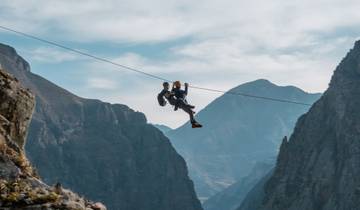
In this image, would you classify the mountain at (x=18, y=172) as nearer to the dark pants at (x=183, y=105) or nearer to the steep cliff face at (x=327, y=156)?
the dark pants at (x=183, y=105)

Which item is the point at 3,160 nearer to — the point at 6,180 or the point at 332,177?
the point at 6,180

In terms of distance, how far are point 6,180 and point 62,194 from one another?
6.44 feet

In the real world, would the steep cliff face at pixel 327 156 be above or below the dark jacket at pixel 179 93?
below

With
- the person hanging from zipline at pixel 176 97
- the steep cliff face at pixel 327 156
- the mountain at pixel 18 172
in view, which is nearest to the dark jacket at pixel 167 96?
the person hanging from zipline at pixel 176 97

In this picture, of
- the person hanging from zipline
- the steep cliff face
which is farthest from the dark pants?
the steep cliff face

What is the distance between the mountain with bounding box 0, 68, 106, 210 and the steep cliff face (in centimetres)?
13339

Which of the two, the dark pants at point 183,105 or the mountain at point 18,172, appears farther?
the dark pants at point 183,105

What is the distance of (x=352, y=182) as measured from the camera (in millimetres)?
159000

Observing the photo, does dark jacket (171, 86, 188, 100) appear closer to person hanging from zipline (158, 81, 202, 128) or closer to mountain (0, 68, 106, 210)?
person hanging from zipline (158, 81, 202, 128)

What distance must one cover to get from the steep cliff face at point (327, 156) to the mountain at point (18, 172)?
133388mm

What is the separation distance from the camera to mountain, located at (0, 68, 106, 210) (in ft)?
55.4

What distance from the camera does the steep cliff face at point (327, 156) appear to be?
16350 cm

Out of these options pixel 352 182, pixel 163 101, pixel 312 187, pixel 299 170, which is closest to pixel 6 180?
pixel 163 101

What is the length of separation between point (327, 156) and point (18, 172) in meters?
166
